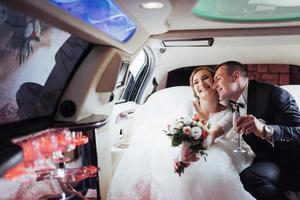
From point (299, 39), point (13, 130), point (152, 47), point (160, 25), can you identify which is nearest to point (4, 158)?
point (13, 130)

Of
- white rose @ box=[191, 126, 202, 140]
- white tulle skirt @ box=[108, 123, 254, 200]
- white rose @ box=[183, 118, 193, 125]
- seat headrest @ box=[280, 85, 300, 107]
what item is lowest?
white tulle skirt @ box=[108, 123, 254, 200]

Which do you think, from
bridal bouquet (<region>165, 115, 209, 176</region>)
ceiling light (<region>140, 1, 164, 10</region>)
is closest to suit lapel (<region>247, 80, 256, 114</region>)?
bridal bouquet (<region>165, 115, 209, 176</region>)

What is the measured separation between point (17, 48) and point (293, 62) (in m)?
2.16

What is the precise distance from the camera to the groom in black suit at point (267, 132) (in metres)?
2.25

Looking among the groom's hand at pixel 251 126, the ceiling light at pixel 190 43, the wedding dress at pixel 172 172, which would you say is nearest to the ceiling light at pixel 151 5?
the ceiling light at pixel 190 43

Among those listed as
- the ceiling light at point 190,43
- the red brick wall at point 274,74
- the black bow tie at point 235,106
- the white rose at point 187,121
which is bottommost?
the white rose at point 187,121

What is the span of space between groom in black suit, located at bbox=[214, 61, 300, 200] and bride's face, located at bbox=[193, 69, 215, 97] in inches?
3.7

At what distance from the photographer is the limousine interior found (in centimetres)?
108

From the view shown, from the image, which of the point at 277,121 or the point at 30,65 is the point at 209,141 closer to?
the point at 277,121

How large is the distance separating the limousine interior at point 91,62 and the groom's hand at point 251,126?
0.50 metres

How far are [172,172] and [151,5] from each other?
137 cm

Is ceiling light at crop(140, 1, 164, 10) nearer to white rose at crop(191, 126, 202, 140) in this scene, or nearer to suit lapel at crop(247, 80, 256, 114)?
white rose at crop(191, 126, 202, 140)

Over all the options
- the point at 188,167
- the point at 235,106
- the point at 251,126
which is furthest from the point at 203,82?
the point at 188,167

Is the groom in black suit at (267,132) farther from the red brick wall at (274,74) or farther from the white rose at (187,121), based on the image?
the white rose at (187,121)
